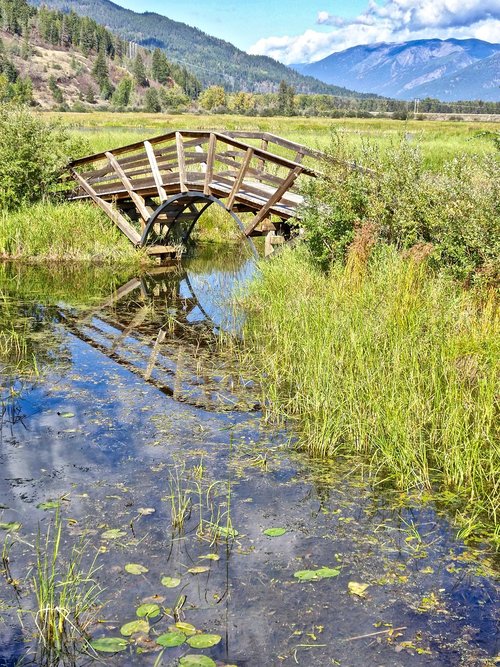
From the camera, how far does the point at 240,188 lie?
586 inches

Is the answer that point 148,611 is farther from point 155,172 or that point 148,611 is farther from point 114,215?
point 114,215

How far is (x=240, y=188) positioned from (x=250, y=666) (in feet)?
38.5

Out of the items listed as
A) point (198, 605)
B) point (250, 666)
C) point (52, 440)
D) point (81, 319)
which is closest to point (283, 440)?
point (52, 440)

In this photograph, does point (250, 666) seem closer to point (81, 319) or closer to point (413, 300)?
point (413, 300)

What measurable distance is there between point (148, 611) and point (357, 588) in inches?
54.8

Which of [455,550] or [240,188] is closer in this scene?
[455,550]

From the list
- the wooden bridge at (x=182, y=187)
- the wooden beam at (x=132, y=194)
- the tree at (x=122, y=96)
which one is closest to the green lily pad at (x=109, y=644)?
the wooden bridge at (x=182, y=187)

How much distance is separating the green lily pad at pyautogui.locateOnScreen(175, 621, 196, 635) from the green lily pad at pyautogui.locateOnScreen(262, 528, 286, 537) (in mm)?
1216

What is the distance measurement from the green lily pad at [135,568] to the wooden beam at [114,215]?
13.2m

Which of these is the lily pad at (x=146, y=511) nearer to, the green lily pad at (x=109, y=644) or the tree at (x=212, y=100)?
the green lily pad at (x=109, y=644)

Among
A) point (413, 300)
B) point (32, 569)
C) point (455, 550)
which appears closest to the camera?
point (32, 569)

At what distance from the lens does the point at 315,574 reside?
503 cm

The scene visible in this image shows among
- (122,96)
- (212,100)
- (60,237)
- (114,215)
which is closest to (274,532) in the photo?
(60,237)

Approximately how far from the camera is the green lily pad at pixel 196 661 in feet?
13.6
